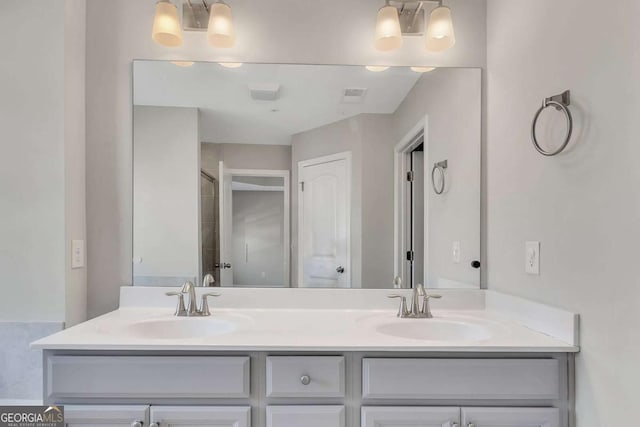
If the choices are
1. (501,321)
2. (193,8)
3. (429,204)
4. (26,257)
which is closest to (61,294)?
(26,257)

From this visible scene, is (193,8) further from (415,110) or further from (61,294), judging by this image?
(61,294)

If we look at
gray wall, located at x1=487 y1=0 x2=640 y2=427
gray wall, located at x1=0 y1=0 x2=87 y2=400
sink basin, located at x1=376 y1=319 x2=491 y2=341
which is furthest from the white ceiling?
sink basin, located at x1=376 y1=319 x2=491 y2=341

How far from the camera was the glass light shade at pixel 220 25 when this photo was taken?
1.64 meters

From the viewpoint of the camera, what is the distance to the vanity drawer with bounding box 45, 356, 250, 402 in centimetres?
119

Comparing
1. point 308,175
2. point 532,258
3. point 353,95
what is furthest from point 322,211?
point 532,258

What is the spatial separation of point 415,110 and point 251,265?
1.07 m

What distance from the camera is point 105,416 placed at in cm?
119

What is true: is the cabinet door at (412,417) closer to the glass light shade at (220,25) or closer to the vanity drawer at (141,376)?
the vanity drawer at (141,376)

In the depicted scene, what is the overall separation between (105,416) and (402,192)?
1440 mm

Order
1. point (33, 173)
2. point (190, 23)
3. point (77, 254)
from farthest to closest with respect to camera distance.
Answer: point (190, 23) → point (77, 254) → point (33, 173)

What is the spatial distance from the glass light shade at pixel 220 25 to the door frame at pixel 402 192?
91 centimetres

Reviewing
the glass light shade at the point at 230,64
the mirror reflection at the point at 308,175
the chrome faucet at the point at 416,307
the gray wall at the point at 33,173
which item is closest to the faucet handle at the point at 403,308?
the chrome faucet at the point at 416,307

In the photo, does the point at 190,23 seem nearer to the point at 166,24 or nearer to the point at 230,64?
the point at 166,24

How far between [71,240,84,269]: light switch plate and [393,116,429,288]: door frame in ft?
4.59
